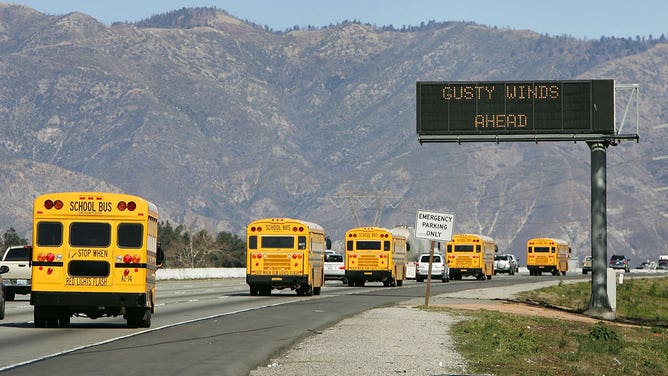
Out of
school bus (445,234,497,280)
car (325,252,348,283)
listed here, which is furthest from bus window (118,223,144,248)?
school bus (445,234,497,280)

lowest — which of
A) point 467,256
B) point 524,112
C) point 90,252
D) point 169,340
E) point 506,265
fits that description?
point 169,340

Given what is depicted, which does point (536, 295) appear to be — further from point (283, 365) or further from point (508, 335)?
point (283, 365)

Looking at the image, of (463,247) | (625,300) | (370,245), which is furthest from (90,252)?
(463,247)

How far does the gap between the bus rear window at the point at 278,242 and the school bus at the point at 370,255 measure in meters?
16.8

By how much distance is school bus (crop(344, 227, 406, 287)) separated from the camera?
66.4 metres

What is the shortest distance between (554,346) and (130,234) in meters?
8.81

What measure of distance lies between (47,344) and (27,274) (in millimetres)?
20475

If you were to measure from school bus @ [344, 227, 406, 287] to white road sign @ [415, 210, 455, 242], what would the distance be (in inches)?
1076

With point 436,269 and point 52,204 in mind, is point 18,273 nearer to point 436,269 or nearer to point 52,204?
point 52,204

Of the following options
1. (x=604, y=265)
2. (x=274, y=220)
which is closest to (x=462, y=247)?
(x=274, y=220)

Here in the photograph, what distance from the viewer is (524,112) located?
4166 cm

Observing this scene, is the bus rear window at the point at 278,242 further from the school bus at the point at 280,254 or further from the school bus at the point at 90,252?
the school bus at the point at 90,252

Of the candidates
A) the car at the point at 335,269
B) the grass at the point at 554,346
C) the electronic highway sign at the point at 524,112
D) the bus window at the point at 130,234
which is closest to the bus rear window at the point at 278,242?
the electronic highway sign at the point at 524,112

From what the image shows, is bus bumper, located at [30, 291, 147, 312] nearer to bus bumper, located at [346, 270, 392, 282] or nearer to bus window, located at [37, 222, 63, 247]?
bus window, located at [37, 222, 63, 247]
